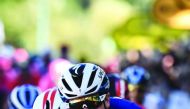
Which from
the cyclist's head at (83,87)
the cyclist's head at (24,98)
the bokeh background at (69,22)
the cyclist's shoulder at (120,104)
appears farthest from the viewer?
the bokeh background at (69,22)

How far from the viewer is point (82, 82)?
630 centimetres

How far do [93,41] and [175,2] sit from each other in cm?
3533

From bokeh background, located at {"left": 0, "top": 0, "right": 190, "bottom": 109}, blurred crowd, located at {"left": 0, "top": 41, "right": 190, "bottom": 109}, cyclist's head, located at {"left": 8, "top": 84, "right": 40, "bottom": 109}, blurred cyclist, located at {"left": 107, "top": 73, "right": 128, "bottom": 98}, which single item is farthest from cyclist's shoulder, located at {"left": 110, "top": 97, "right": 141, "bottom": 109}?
bokeh background, located at {"left": 0, "top": 0, "right": 190, "bottom": 109}

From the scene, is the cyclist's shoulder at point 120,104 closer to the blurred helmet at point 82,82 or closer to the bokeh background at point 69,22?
the blurred helmet at point 82,82

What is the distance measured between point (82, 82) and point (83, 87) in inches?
1.7

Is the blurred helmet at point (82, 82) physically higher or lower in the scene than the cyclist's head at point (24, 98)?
higher

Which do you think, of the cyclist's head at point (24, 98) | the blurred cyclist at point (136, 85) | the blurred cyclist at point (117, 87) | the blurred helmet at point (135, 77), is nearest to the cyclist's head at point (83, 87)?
the blurred cyclist at point (117, 87)

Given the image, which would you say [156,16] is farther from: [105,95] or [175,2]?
[105,95]

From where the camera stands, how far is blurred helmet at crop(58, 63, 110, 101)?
6.26 m

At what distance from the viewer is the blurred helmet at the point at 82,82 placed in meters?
6.26

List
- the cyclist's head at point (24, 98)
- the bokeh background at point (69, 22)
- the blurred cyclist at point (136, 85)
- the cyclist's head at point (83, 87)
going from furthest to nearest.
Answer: the bokeh background at point (69, 22), the blurred cyclist at point (136, 85), the cyclist's head at point (24, 98), the cyclist's head at point (83, 87)

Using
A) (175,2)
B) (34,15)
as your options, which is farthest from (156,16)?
(34,15)

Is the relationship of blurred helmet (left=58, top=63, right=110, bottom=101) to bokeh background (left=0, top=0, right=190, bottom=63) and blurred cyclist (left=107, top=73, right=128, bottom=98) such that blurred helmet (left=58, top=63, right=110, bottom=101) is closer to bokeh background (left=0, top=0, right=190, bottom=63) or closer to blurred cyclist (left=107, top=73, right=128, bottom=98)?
blurred cyclist (left=107, top=73, right=128, bottom=98)

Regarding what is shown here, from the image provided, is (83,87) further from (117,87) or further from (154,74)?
(154,74)
